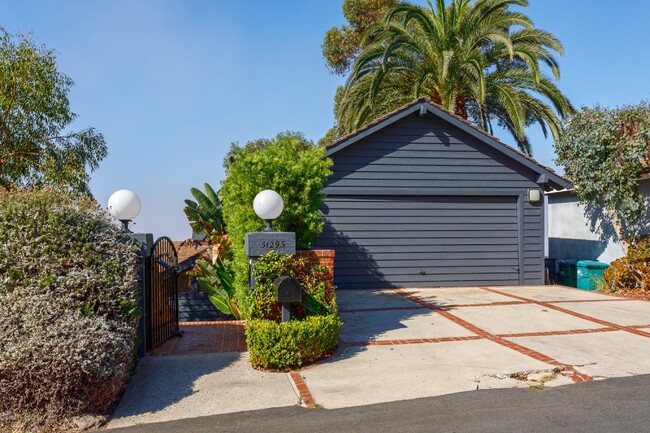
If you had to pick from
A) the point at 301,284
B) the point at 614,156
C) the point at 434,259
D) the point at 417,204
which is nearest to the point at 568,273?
the point at 614,156

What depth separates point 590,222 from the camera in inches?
593

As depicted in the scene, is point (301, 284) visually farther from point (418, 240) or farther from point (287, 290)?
point (418, 240)

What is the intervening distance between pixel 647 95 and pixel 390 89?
767cm

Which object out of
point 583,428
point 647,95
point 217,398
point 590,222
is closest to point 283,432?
point 217,398

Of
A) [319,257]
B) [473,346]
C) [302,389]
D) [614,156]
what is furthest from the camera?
[614,156]

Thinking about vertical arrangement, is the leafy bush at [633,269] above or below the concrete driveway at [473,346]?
above

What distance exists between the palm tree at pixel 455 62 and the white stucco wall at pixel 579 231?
2.59 metres

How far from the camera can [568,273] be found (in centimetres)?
1452

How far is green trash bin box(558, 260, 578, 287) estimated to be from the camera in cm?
1427

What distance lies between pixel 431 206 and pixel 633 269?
4.86 m

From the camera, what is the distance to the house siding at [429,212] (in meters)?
12.1

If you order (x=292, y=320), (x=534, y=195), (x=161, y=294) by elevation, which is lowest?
(x=292, y=320)

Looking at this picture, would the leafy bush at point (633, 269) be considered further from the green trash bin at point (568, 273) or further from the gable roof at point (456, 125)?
the green trash bin at point (568, 273)

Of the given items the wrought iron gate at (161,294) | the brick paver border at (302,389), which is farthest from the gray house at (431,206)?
the brick paver border at (302,389)
